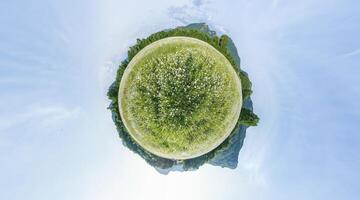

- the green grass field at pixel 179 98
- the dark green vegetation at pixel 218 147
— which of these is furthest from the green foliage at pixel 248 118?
the green grass field at pixel 179 98

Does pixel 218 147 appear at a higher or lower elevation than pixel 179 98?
lower

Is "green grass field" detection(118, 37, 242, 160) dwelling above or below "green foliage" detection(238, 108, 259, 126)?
above

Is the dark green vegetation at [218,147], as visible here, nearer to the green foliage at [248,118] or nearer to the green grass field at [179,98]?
the green foliage at [248,118]

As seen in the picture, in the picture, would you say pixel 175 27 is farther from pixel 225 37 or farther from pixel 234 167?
pixel 234 167

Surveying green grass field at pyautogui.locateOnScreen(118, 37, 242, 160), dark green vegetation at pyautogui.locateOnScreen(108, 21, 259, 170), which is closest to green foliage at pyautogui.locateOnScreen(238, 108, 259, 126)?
dark green vegetation at pyautogui.locateOnScreen(108, 21, 259, 170)

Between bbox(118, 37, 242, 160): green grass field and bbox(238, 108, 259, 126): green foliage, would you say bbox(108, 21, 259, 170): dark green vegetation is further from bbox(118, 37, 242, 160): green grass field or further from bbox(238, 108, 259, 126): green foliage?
bbox(118, 37, 242, 160): green grass field

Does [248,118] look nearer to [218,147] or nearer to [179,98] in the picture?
[218,147]

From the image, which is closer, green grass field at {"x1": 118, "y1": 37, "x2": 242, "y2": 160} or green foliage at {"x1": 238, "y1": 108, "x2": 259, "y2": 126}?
green grass field at {"x1": 118, "y1": 37, "x2": 242, "y2": 160}

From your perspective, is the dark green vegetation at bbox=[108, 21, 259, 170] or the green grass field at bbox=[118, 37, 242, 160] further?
the dark green vegetation at bbox=[108, 21, 259, 170]

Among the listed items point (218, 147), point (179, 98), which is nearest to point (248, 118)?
point (218, 147)
